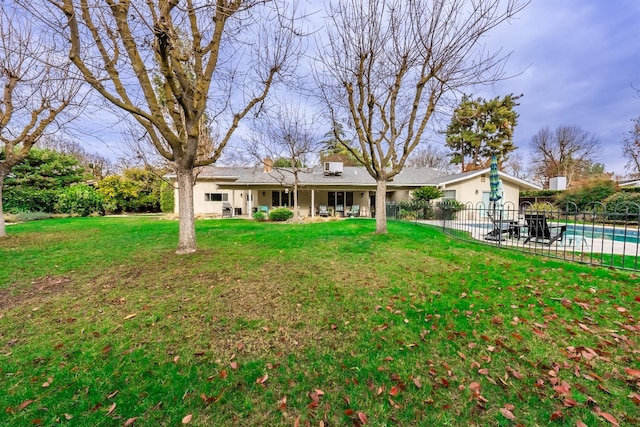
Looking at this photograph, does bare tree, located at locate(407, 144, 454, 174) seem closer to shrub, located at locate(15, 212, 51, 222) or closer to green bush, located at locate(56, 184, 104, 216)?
green bush, located at locate(56, 184, 104, 216)

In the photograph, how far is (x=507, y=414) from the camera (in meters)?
2.00

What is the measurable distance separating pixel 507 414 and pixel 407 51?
7983 mm

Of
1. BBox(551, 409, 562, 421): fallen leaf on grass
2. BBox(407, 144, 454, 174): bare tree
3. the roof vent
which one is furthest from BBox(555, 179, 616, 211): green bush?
BBox(407, 144, 454, 174): bare tree

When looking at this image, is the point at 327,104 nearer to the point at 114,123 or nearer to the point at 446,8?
the point at 446,8

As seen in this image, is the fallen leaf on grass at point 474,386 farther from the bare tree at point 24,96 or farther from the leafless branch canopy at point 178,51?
the bare tree at point 24,96

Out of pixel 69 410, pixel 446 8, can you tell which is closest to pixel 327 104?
pixel 446 8

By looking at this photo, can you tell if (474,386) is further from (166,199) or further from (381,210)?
(166,199)

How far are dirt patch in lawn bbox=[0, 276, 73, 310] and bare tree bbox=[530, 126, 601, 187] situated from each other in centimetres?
4214

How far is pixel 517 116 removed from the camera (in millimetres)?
29266

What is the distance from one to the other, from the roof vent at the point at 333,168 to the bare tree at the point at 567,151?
93.9 ft

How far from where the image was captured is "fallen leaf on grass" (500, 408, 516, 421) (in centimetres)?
197

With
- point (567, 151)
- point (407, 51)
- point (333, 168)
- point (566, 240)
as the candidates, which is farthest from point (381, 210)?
point (567, 151)

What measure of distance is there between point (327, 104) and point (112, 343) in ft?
27.9

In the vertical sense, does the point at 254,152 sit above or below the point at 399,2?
below
